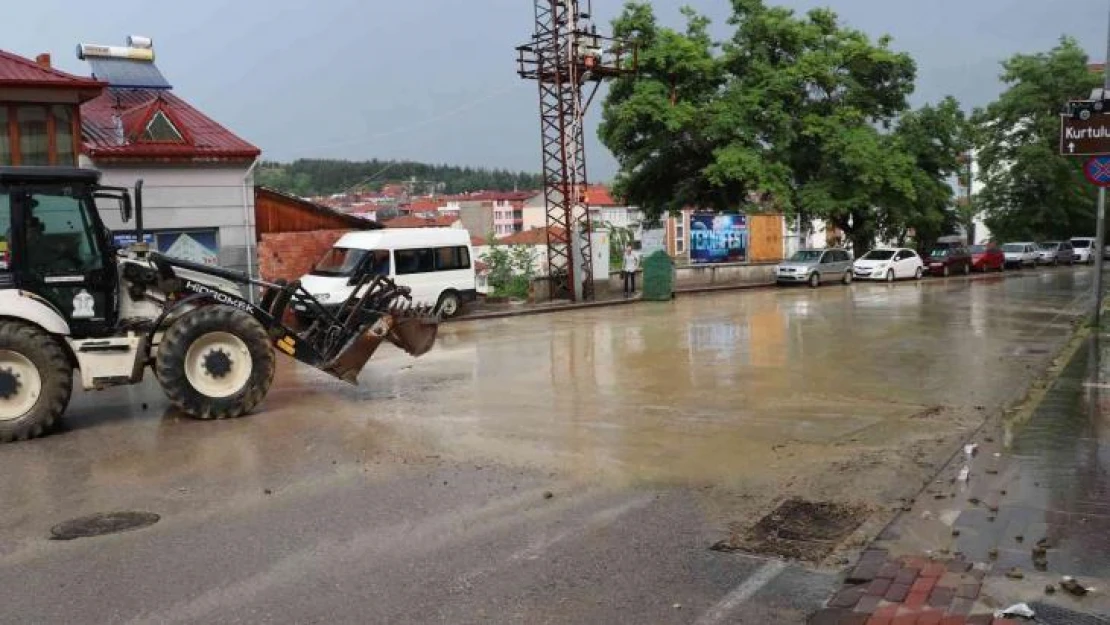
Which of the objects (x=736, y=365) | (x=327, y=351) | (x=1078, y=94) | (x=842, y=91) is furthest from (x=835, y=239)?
(x=327, y=351)

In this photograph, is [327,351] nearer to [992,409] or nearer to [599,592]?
[599,592]

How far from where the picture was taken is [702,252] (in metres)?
36.9

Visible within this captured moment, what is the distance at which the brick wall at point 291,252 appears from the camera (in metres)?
22.7

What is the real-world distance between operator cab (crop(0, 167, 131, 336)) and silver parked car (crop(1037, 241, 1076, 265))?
55787 millimetres

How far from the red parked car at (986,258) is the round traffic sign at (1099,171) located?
32.4 metres

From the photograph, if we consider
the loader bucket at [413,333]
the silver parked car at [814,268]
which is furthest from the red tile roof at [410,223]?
the loader bucket at [413,333]

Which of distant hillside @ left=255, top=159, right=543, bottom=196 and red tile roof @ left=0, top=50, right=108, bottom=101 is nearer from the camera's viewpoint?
red tile roof @ left=0, top=50, right=108, bottom=101

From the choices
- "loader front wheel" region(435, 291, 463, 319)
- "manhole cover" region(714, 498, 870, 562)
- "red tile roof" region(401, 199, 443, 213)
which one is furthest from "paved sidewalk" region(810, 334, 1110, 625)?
"red tile roof" region(401, 199, 443, 213)

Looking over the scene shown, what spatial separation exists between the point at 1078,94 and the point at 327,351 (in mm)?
58068

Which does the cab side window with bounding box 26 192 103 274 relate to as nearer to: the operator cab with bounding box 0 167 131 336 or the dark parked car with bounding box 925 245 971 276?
the operator cab with bounding box 0 167 131 336

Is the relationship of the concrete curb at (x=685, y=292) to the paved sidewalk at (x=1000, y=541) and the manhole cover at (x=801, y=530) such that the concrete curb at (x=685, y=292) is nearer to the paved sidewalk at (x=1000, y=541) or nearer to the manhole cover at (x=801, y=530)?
the paved sidewalk at (x=1000, y=541)

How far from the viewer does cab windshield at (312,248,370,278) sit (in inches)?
815

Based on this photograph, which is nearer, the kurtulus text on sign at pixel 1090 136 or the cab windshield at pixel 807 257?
the kurtulus text on sign at pixel 1090 136

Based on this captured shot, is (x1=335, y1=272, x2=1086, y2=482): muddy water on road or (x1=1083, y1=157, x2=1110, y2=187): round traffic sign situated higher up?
(x1=1083, y1=157, x2=1110, y2=187): round traffic sign
